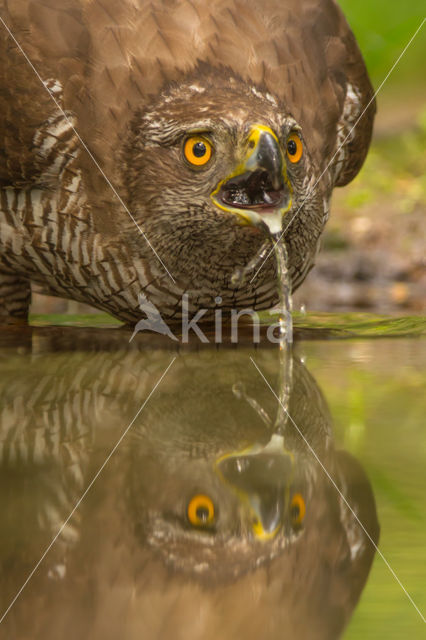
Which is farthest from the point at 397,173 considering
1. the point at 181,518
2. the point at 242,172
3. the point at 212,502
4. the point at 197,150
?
the point at 181,518

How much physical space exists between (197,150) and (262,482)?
200 centimetres

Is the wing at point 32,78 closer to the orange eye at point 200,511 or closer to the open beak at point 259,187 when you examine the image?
the open beak at point 259,187

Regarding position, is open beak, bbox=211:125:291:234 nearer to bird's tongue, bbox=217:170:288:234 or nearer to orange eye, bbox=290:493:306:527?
bird's tongue, bbox=217:170:288:234

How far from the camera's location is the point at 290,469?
8.48ft

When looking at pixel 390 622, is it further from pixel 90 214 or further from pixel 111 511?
pixel 90 214

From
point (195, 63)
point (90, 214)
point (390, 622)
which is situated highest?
point (195, 63)

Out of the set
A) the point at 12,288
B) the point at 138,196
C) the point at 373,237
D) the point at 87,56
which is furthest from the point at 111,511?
the point at 373,237

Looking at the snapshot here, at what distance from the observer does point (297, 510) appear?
230cm

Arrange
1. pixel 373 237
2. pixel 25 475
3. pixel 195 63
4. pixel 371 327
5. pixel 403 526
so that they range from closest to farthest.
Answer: pixel 403 526, pixel 25 475, pixel 195 63, pixel 371 327, pixel 373 237

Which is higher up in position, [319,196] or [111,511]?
[319,196]

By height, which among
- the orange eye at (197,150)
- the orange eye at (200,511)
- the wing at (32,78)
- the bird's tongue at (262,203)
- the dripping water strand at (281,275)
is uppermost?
the wing at (32,78)

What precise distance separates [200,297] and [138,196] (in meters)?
0.55

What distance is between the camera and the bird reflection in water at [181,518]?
189 centimetres

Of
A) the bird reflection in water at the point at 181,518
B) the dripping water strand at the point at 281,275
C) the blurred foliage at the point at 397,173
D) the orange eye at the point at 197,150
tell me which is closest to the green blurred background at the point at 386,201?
the blurred foliage at the point at 397,173
